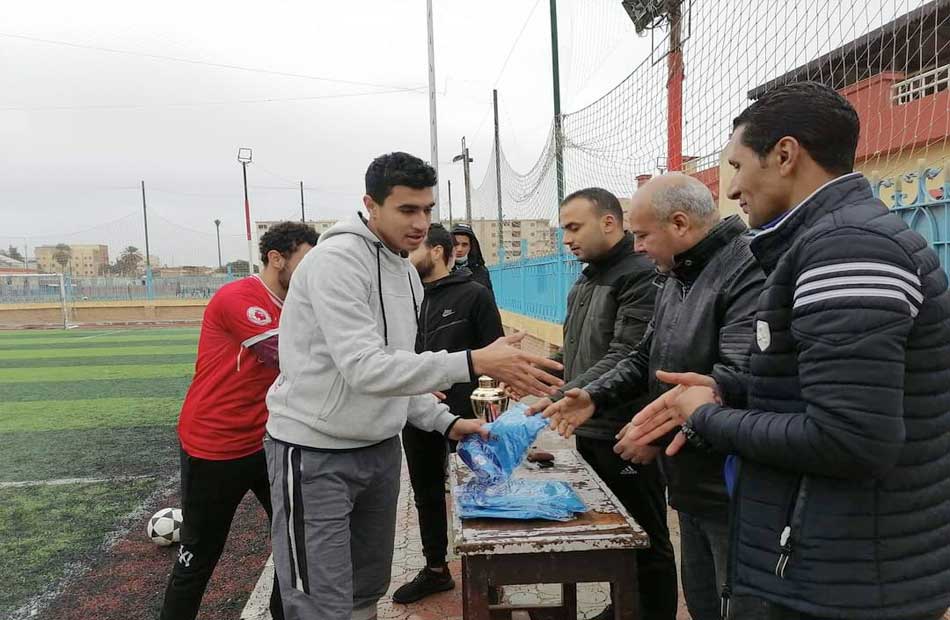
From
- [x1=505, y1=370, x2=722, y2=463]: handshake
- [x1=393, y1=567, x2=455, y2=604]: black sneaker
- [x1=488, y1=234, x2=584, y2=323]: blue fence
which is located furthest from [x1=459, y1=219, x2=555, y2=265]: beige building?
[x1=505, y1=370, x2=722, y2=463]: handshake

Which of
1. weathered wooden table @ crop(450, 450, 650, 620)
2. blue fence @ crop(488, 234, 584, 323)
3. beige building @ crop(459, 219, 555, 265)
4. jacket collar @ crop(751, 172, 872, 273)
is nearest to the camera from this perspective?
jacket collar @ crop(751, 172, 872, 273)

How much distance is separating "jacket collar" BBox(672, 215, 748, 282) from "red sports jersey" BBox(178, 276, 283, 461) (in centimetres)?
172

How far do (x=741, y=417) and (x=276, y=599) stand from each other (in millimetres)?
2373

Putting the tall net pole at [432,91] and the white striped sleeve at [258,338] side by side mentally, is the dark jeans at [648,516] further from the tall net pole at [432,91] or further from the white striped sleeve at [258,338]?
the tall net pole at [432,91]

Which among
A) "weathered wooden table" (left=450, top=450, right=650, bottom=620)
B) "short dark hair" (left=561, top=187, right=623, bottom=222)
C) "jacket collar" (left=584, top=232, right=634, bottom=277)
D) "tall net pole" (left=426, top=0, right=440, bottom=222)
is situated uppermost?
"tall net pole" (left=426, top=0, right=440, bottom=222)

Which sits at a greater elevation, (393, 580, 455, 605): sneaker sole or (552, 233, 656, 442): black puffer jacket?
(552, 233, 656, 442): black puffer jacket

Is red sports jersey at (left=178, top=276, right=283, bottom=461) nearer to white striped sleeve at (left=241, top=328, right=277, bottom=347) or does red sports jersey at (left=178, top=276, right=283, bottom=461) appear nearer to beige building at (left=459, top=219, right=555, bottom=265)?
white striped sleeve at (left=241, top=328, right=277, bottom=347)

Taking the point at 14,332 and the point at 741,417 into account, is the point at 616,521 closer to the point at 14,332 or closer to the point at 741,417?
the point at 741,417

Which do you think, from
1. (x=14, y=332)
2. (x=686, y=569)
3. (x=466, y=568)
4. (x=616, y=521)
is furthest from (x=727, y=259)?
(x=14, y=332)

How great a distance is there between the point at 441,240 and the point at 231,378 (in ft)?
4.90

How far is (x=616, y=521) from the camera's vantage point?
72.4 inches

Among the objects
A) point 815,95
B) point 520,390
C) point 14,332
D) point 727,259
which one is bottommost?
point 14,332

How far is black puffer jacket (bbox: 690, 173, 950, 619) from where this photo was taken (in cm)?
112

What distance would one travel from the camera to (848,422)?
1.14m
